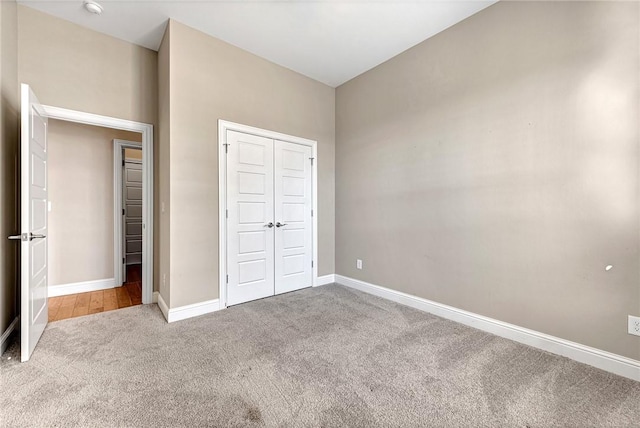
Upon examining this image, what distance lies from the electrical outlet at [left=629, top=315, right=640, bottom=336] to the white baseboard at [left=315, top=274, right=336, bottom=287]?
10.1 ft

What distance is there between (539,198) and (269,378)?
2.55 metres

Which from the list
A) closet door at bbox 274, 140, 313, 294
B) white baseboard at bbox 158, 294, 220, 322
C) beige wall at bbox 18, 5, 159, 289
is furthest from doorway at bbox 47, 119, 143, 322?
closet door at bbox 274, 140, 313, 294

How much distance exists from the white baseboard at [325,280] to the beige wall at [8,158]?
3169mm

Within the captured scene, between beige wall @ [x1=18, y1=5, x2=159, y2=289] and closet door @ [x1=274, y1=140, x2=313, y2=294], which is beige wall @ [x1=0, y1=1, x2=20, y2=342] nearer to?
beige wall @ [x1=18, y1=5, x2=159, y2=289]

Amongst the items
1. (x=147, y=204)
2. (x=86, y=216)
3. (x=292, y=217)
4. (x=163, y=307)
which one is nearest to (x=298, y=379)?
(x=163, y=307)

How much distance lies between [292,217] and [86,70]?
9.14 ft

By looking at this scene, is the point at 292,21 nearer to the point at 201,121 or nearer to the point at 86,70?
the point at 201,121

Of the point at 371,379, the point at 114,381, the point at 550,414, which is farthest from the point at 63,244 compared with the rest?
the point at 550,414

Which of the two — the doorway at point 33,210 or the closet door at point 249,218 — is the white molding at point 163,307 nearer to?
the closet door at point 249,218

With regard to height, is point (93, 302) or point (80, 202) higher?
point (80, 202)

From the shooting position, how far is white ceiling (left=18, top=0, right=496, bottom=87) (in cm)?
253

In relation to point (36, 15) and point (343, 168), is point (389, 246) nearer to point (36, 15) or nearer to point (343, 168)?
point (343, 168)

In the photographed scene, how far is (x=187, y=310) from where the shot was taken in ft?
9.29

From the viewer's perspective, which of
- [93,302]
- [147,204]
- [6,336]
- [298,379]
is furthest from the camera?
[93,302]
